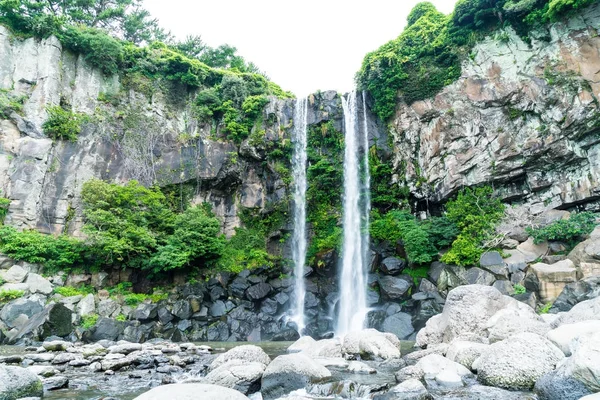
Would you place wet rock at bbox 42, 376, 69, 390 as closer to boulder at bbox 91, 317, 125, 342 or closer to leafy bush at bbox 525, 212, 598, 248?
boulder at bbox 91, 317, 125, 342

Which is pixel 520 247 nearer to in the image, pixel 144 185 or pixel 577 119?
pixel 577 119

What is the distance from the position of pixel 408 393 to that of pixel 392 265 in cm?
1283

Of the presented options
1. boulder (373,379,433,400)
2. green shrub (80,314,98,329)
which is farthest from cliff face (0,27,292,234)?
boulder (373,379,433,400)

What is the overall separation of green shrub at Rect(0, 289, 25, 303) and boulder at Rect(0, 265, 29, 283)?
955 mm

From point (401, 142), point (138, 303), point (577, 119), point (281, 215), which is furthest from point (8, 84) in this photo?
point (577, 119)

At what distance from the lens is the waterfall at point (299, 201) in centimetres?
1941

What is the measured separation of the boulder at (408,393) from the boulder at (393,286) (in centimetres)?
1131

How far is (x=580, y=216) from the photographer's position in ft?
50.2

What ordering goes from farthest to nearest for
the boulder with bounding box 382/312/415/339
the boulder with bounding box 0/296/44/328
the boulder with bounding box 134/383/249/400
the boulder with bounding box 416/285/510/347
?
the boulder with bounding box 382/312/415/339 → the boulder with bounding box 0/296/44/328 → the boulder with bounding box 416/285/510/347 → the boulder with bounding box 134/383/249/400

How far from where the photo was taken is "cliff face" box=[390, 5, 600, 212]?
1644 centimetres

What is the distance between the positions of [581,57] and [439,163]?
24.4ft

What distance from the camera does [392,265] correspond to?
1816cm

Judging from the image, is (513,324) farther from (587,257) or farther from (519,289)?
(587,257)

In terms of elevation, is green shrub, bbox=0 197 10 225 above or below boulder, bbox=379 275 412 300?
above
